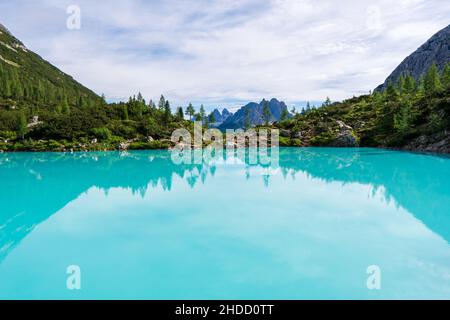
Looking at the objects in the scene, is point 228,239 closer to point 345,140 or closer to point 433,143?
point 433,143

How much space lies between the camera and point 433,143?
145ft

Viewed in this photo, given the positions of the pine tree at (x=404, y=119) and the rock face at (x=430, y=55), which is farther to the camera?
the rock face at (x=430, y=55)

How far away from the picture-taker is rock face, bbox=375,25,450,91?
128 m

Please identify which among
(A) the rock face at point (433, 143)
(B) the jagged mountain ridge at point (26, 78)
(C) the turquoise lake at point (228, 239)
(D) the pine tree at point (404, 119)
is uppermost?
(B) the jagged mountain ridge at point (26, 78)

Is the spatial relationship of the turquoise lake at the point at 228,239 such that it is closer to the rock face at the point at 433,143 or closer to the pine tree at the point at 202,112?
the rock face at the point at 433,143

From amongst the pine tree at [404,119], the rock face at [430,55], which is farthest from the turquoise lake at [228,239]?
the rock face at [430,55]

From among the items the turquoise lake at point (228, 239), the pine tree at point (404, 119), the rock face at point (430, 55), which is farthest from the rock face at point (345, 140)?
the rock face at point (430, 55)

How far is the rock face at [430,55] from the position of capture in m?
128

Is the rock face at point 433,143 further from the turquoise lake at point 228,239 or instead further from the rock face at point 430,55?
the rock face at point 430,55

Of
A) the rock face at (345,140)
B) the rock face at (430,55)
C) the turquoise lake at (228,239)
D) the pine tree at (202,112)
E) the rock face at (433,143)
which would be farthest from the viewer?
the rock face at (430,55)

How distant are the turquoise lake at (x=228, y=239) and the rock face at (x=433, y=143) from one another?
21016 mm

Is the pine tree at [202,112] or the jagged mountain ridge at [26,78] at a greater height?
the jagged mountain ridge at [26,78]

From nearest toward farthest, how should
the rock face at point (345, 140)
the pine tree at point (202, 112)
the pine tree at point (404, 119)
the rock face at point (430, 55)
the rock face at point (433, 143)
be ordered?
the rock face at point (433, 143)
the pine tree at point (404, 119)
the rock face at point (345, 140)
the pine tree at point (202, 112)
the rock face at point (430, 55)
